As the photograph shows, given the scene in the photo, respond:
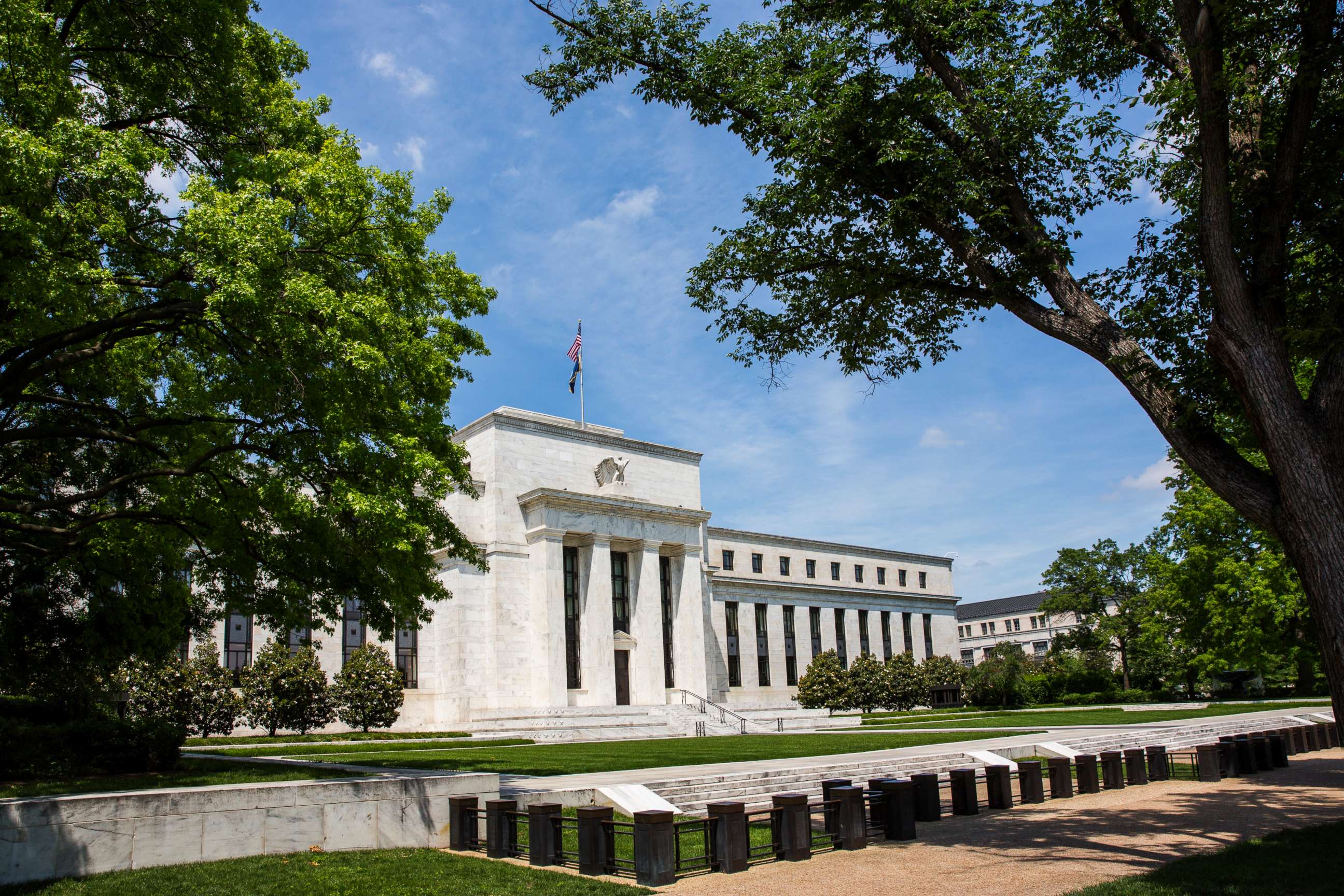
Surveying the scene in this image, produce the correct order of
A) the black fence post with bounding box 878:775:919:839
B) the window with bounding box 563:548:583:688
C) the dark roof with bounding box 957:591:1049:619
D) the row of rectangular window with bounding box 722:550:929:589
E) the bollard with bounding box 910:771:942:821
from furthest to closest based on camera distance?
the dark roof with bounding box 957:591:1049:619 < the row of rectangular window with bounding box 722:550:929:589 < the window with bounding box 563:548:583:688 < the bollard with bounding box 910:771:942:821 < the black fence post with bounding box 878:775:919:839

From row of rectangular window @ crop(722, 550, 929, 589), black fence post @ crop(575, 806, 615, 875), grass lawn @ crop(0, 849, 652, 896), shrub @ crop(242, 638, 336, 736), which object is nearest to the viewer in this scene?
grass lawn @ crop(0, 849, 652, 896)

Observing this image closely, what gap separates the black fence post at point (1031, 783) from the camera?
17062 millimetres

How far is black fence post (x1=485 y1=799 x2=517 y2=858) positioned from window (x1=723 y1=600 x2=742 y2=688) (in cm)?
4805

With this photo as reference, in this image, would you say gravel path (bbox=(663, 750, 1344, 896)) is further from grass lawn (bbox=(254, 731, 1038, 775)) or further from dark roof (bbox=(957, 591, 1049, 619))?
dark roof (bbox=(957, 591, 1049, 619))

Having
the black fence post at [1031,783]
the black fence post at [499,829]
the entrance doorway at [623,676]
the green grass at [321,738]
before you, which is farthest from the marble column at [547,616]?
the black fence post at [499,829]

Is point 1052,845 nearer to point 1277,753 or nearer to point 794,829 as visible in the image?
point 794,829

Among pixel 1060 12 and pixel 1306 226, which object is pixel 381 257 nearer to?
pixel 1060 12

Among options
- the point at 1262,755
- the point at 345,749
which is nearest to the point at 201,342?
the point at 345,749

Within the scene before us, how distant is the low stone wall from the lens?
10672mm

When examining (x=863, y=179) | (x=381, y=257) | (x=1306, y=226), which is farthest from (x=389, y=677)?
(x=1306, y=226)

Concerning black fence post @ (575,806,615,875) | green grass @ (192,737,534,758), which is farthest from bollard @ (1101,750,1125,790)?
green grass @ (192,737,534,758)

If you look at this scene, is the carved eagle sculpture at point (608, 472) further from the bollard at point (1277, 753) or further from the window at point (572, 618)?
the bollard at point (1277, 753)

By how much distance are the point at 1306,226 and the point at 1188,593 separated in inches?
1519

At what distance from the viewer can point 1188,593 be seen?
43.9 metres
